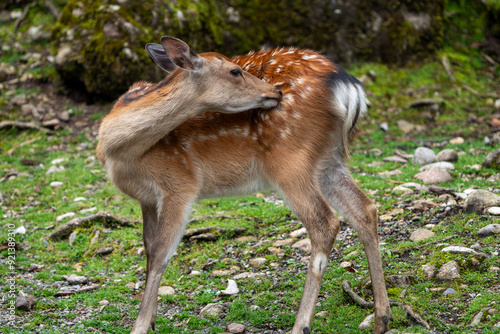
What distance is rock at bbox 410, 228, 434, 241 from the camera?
190 inches

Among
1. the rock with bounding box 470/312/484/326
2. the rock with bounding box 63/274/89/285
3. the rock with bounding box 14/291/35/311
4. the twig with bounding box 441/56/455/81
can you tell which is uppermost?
the rock with bounding box 14/291/35/311

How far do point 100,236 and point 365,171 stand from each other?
3.27m

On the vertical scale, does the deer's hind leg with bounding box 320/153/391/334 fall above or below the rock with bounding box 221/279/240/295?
above

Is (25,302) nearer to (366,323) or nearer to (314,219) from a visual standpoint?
(314,219)

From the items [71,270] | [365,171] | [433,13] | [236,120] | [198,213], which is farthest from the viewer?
[433,13]

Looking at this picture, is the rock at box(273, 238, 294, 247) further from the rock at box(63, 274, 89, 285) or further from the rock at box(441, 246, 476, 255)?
the rock at box(63, 274, 89, 285)

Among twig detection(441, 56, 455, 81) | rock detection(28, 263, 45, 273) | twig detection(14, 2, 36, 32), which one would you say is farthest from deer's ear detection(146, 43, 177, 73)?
twig detection(14, 2, 36, 32)

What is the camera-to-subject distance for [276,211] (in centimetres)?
614

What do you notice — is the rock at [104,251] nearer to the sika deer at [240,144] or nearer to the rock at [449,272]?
the sika deer at [240,144]

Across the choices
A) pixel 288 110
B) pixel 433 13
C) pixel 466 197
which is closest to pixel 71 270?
pixel 288 110

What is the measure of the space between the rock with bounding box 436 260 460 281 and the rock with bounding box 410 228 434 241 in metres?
0.58

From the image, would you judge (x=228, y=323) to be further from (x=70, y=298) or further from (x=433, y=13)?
(x=433, y=13)

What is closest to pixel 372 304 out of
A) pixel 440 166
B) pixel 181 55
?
pixel 181 55

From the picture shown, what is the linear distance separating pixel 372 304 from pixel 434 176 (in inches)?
100
